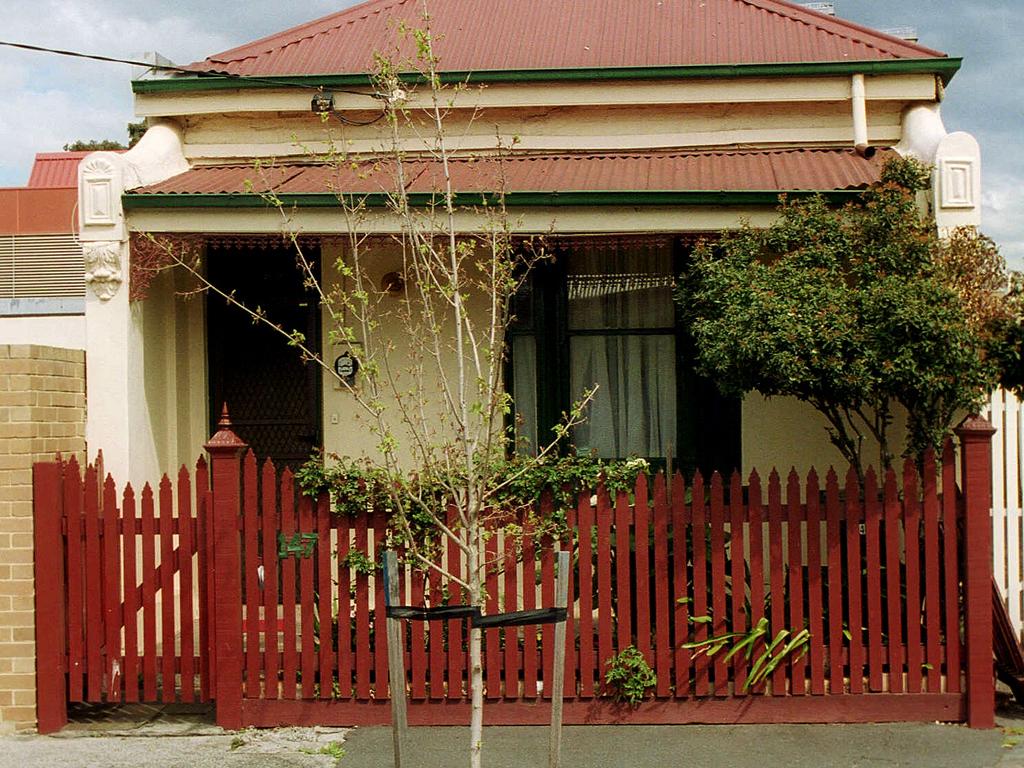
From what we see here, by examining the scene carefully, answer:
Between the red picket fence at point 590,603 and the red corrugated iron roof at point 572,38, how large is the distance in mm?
3845

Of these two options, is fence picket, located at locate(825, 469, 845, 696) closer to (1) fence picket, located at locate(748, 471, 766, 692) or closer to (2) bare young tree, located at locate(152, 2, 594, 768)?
(1) fence picket, located at locate(748, 471, 766, 692)

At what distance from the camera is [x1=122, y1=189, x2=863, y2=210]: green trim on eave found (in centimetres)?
709

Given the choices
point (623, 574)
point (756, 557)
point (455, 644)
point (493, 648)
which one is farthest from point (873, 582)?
point (455, 644)

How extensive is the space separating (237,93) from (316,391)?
2.43 meters

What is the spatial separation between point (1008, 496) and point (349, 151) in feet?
17.2

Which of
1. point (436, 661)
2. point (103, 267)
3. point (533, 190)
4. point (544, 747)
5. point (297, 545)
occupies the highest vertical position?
point (533, 190)

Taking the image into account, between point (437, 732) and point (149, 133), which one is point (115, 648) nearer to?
point (437, 732)

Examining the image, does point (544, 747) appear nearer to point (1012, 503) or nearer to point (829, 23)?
point (1012, 503)

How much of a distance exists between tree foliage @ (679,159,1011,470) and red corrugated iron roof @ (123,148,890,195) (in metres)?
0.79

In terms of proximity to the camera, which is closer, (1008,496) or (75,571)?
(75,571)

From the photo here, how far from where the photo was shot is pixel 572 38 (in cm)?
953

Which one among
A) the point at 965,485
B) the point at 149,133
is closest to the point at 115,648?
the point at 149,133

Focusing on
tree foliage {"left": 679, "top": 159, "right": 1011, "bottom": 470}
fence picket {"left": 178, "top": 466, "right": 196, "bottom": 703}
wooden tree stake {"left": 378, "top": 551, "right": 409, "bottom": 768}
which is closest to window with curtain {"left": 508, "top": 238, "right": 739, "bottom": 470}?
tree foliage {"left": 679, "top": 159, "right": 1011, "bottom": 470}

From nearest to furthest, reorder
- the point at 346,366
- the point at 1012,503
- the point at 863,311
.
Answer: the point at 863,311
the point at 1012,503
the point at 346,366
